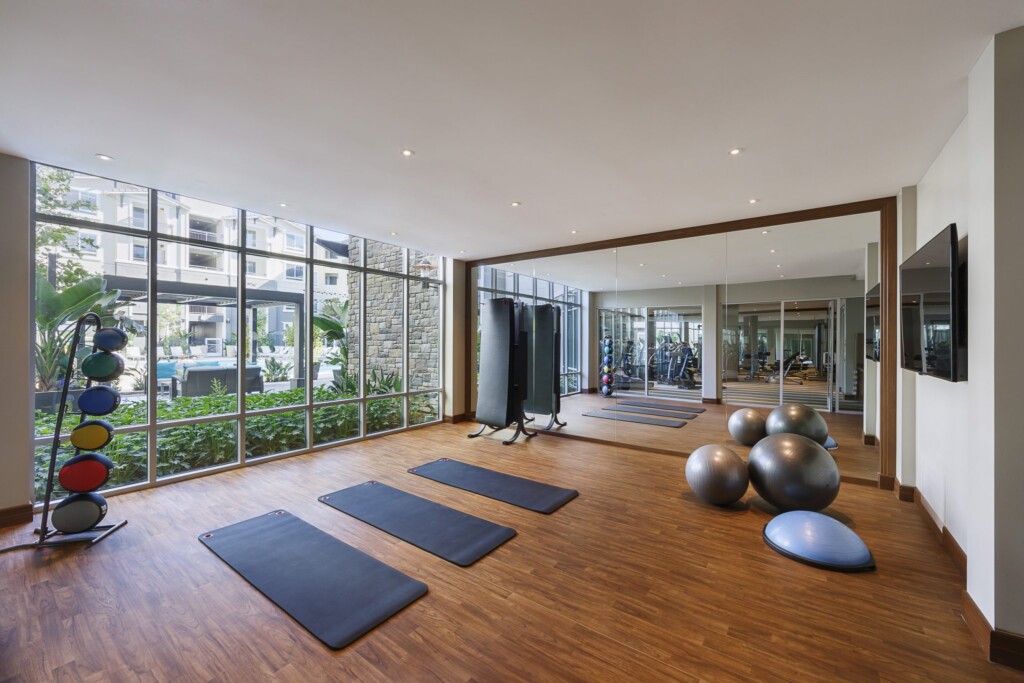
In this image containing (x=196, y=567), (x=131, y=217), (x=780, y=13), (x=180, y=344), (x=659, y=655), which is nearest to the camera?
(x=780, y=13)

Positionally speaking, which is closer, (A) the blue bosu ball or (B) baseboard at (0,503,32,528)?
(A) the blue bosu ball

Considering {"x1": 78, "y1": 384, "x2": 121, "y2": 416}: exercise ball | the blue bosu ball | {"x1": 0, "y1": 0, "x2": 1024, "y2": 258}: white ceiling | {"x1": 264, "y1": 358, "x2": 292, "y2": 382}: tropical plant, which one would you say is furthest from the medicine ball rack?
the blue bosu ball

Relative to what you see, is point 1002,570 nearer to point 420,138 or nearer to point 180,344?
point 420,138

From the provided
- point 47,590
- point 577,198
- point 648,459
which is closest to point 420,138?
point 577,198

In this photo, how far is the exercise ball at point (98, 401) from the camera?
10.7 ft

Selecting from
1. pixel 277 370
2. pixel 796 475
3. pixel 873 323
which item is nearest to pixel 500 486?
pixel 796 475

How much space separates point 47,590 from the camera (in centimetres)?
261

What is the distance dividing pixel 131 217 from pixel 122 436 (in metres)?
2.27

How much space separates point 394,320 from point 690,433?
503cm

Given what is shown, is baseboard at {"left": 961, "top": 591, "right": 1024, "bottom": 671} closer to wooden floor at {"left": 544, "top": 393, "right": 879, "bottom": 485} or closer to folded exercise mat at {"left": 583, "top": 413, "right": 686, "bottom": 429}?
wooden floor at {"left": 544, "top": 393, "right": 879, "bottom": 485}

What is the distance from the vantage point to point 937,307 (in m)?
2.68

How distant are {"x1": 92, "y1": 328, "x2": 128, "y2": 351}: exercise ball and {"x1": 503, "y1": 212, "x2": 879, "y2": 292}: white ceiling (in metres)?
5.33

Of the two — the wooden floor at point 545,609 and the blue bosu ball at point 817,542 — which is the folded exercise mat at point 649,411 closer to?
the wooden floor at point 545,609

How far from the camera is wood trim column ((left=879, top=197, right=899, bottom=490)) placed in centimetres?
417
